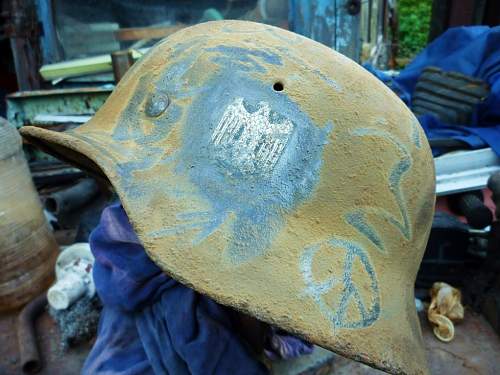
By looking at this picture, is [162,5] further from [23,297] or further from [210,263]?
[210,263]

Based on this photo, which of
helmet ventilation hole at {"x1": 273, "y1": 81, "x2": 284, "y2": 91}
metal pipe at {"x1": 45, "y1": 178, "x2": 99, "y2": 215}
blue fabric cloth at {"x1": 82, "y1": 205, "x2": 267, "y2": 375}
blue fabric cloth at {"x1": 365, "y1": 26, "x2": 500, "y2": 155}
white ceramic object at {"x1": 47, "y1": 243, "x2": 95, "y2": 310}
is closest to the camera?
helmet ventilation hole at {"x1": 273, "y1": 81, "x2": 284, "y2": 91}

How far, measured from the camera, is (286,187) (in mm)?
878

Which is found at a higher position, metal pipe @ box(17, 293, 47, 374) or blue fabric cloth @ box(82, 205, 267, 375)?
blue fabric cloth @ box(82, 205, 267, 375)

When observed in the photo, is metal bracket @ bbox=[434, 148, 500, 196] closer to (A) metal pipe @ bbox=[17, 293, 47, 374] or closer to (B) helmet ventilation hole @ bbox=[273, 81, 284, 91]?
(B) helmet ventilation hole @ bbox=[273, 81, 284, 91]

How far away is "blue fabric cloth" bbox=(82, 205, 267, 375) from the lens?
1.17m

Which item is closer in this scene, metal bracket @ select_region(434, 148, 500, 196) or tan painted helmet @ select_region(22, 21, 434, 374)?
tan painted helmet @ select_region(22, 21, 434, 374)

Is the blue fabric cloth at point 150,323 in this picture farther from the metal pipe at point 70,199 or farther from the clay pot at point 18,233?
the metal pipe at point 70,199

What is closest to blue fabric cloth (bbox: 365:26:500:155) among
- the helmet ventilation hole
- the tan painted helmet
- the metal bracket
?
the metal bracket

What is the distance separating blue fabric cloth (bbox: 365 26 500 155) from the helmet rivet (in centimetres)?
210

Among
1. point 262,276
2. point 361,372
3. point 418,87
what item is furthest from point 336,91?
point 418,87

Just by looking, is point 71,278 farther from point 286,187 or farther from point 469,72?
point 469,72

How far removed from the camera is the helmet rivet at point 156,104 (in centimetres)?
98

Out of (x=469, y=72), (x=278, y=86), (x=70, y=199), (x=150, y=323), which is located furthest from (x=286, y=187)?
(x=469, y=72)

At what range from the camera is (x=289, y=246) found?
33.4 inches
